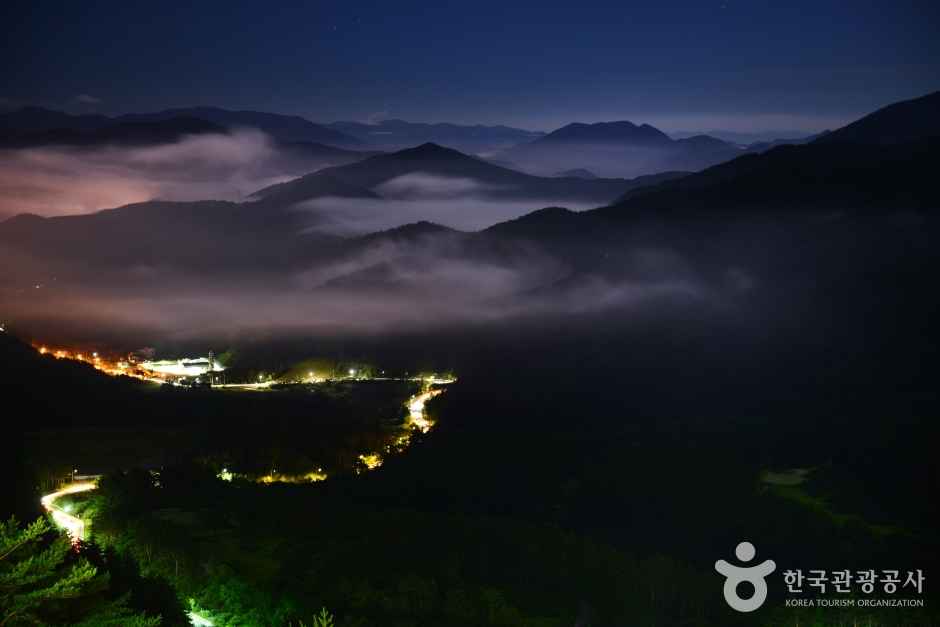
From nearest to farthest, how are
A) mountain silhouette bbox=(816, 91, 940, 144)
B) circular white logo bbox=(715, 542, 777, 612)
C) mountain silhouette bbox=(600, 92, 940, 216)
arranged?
circular white logo bbox=(715, 542, 777, 612) → mountain silhouette bbox=(600, 92, 940, 216) → mountain silhouette bbox=(816, 91, 940, 144)

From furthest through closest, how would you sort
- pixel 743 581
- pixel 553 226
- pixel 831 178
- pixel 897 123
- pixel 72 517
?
pixel 897 123, pixel 553 226, pixel 831 178, pixel 72 517, pixel 743 581

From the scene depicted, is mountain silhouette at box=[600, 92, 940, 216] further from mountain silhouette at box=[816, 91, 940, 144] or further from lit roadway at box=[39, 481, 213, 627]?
lit roadway at box=[39, 481, 213, 627]

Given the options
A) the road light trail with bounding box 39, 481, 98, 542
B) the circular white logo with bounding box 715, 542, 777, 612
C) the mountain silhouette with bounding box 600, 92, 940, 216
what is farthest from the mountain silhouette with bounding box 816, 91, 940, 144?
the road light trail with bounding box 39, 481, 98, 542

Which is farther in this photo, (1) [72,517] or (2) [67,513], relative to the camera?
(2) [67,513]

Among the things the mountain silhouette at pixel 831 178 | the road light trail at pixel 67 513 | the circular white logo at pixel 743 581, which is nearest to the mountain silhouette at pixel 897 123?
the mountain silhouette at pixel 831 178

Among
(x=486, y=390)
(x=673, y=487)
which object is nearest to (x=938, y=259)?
(x=486, y=390)

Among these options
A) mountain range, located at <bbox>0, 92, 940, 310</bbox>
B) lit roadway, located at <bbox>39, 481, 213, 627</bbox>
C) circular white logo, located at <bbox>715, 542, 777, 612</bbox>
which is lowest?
Result: circular white logo, located at <bbox>715, 542, 777, 612</bbox>

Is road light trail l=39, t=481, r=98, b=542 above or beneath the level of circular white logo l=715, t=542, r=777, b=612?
above

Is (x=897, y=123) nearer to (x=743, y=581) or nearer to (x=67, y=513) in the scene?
(x=743, y=581)

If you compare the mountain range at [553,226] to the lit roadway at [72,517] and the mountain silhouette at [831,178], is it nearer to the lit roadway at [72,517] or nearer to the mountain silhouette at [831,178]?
the mountain silhouette at [831,178]

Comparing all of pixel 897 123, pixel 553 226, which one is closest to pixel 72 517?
pixel 553 226

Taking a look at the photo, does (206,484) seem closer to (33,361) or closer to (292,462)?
(292,462)
